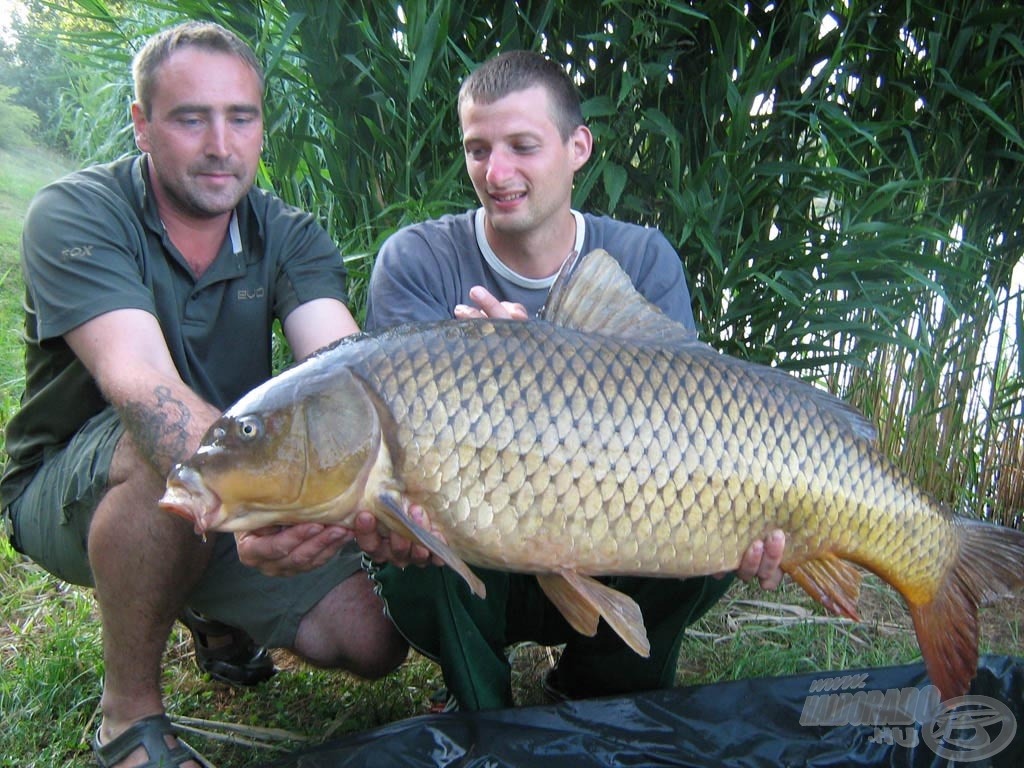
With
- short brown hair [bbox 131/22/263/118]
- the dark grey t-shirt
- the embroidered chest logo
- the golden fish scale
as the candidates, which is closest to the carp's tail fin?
Answer: the golden fish scale

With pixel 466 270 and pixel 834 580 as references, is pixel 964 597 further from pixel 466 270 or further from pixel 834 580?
pixel 466 270

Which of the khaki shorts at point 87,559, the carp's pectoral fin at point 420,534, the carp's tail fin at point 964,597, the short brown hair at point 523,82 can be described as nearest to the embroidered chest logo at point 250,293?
the khaki shorts at point 87,559

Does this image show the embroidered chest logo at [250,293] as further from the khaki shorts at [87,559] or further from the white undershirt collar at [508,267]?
the white undershirt collar at [508,267]

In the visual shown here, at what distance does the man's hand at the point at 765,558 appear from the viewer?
4.40 ft

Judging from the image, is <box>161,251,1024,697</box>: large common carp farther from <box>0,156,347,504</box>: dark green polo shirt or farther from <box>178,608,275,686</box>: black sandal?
<box>178,608,275,686</box>: black sandal

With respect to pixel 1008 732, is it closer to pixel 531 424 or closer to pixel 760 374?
pixel 760 374

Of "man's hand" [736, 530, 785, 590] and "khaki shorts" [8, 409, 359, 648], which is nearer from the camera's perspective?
"man's hand" [736, 530, 785, 590]

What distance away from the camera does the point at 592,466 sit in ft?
4.00

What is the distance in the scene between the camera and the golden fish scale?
118 cm

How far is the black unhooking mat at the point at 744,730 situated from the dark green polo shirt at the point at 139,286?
2.69 ft

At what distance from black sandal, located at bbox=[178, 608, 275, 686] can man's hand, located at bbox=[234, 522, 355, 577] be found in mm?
591

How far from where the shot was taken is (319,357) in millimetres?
1210

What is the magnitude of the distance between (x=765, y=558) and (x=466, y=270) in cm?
83

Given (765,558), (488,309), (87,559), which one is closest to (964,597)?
(765,558)
